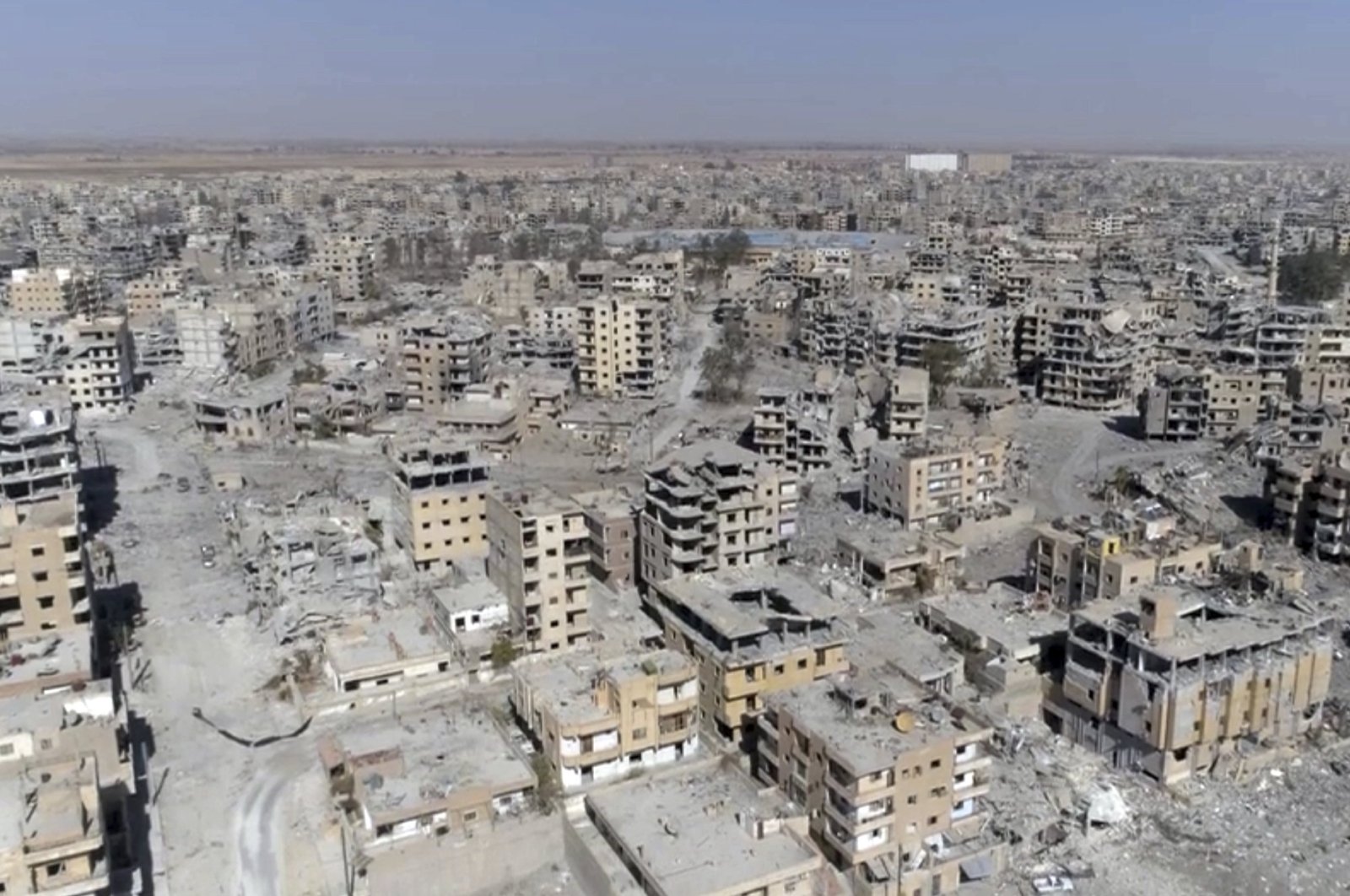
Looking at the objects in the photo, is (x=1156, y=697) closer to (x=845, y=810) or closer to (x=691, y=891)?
(x=845, y=810)

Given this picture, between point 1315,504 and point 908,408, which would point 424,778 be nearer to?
point 1315,504

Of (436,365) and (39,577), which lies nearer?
(39,577)

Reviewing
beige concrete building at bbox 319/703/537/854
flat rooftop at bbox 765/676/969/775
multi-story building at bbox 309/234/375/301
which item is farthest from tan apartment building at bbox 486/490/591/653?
multi-story building at bbox 309/234/375/301

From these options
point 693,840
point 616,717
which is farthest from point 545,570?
point 693,840

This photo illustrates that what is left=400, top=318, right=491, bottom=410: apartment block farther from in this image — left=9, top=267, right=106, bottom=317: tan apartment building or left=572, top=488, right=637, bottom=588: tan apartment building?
left=9, top=267, right=106, bottom=317: tan apartment building

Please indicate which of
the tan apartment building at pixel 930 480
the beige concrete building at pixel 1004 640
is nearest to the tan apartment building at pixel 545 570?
the beige concrete building at pixel 1004 640

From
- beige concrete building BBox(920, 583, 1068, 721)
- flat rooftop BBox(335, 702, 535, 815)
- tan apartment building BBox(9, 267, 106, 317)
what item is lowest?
beige concrete building BBox(920, 583, 1068, 721)
